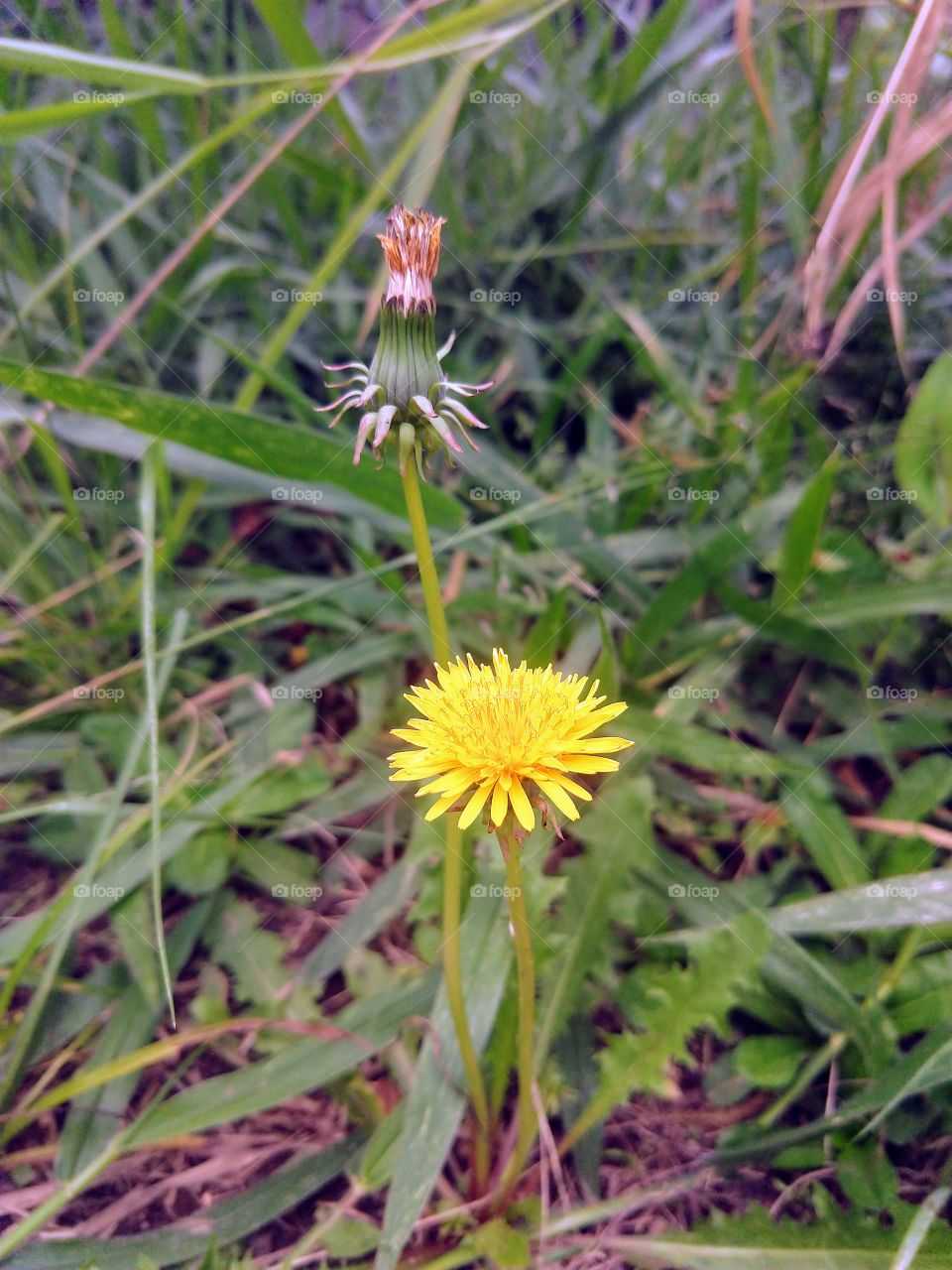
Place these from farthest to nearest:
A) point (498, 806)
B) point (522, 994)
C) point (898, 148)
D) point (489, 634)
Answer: point (489, 634)
point (898, 148)
point (522, 994)
point (498, 806)

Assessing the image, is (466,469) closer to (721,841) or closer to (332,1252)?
(721,841)

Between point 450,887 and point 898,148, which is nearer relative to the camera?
point 450,887

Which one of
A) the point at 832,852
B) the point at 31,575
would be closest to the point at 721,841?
the point at 832,852

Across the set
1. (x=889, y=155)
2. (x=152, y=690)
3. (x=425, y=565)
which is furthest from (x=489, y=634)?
(x=889, y=155)

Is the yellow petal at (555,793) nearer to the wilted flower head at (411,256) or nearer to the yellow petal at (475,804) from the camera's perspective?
the yellow petal at (475,804)

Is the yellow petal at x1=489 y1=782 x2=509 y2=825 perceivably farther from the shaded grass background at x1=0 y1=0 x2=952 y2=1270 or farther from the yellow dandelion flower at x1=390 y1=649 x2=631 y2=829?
the shaded grass background at x1=0 y1=0 x2=952 y2=1270

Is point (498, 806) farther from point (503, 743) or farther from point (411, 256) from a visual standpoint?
point (411, 256)

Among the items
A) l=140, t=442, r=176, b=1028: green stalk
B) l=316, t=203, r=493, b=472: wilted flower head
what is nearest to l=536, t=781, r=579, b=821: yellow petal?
l=316, t=203, r=493, b=472: wilted flower head
